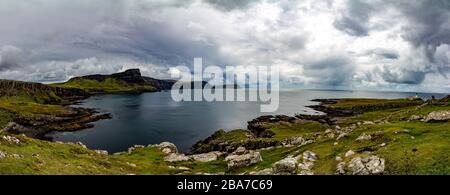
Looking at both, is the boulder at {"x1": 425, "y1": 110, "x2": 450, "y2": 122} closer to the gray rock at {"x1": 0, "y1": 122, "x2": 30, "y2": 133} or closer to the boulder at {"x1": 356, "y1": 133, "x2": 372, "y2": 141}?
the boulder at {"x1": 356, "y1": 133, "x2": 372, "y2": 141}

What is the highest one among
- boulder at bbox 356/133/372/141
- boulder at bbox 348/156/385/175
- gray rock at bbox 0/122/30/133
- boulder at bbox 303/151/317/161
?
boulder at bbox 356/133/372/141

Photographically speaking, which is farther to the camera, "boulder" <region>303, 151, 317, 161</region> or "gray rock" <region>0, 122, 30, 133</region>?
"gray rock" <region>0, 122, 30, 133</region>

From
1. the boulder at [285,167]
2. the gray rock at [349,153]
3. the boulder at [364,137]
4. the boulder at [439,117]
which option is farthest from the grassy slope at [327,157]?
the boulder at [285,167]

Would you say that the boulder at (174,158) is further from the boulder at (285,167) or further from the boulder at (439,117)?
the boulder at (439,117)

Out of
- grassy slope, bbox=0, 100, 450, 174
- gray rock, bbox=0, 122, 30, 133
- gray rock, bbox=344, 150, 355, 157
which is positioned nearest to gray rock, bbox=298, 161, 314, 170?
grassy slope, bbox=0, 100, 450, 174

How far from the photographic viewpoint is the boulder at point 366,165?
43719mm

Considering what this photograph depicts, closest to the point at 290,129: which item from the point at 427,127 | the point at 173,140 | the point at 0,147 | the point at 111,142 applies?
the point at 173,140

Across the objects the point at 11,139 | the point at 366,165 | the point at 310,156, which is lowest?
the point at 310,156

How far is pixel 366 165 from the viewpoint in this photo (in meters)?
45.3

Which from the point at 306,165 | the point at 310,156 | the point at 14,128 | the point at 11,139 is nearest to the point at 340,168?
the point at 306,165

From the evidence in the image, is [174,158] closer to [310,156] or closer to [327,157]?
[310,156]

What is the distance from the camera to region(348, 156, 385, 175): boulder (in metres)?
43.7

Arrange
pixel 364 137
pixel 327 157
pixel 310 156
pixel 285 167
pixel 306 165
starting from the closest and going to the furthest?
1. pixel 285 167
2. pixel 306 165
3. pixel 327 157
4. pixel 310 156
5. pixel 364 137
